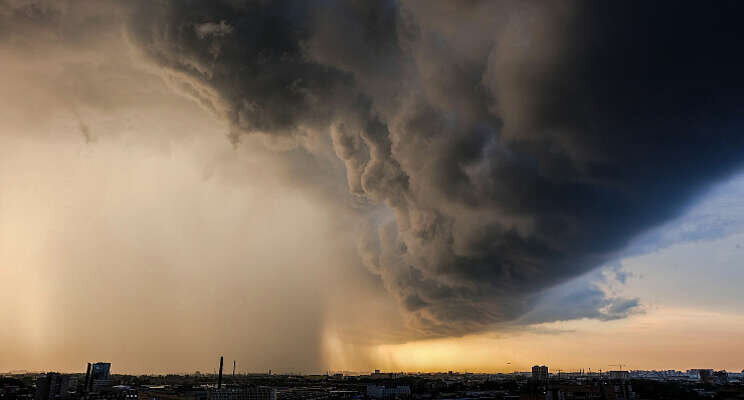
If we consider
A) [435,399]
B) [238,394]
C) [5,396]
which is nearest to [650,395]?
[435,399]

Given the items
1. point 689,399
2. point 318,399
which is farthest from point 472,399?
point 689,399

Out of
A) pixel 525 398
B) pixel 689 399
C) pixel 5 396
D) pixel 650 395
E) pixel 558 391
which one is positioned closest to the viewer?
pixel 525 398

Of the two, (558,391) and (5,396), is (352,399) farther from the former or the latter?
(5,396)

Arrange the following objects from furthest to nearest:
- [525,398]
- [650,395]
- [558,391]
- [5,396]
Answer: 1. [5,396]
2. [650,395]
3. [558,391]
4. [525,398]

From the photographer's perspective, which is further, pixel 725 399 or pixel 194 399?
pixel 194 399

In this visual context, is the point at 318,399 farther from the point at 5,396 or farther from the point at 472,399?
the point at 5,396

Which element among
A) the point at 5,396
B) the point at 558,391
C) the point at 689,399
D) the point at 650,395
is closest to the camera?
the point at 558,391

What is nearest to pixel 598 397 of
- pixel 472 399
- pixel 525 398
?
pixel 525 398

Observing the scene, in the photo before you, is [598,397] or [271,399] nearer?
[598,397]
